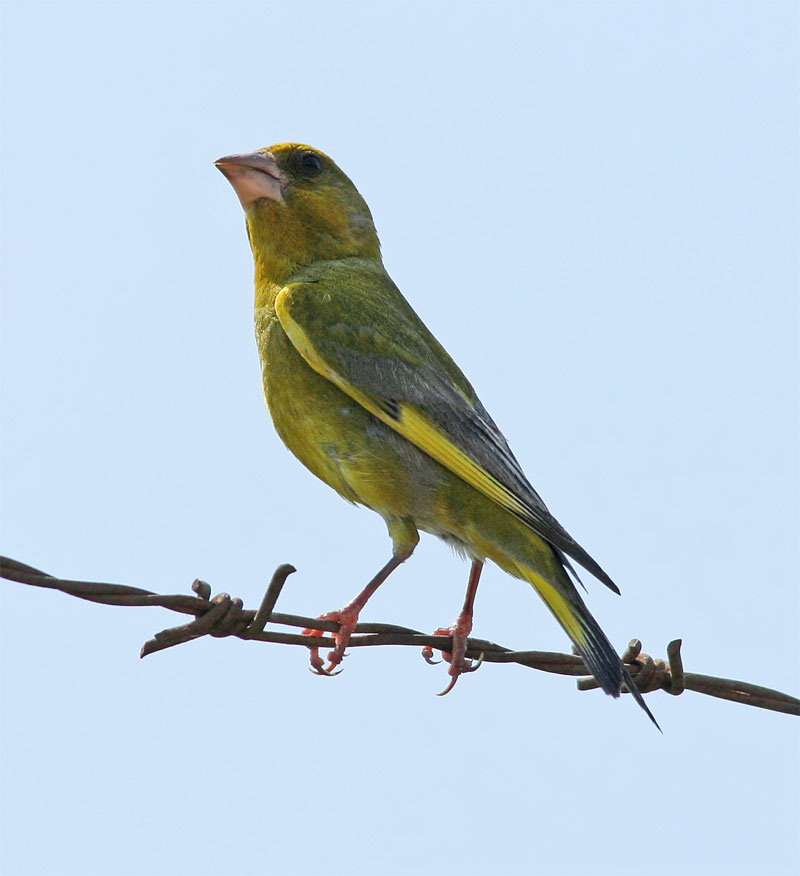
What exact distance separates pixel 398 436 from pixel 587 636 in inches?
50.3

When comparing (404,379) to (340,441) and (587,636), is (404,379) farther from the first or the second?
(587,636)

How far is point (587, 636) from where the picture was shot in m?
5.03

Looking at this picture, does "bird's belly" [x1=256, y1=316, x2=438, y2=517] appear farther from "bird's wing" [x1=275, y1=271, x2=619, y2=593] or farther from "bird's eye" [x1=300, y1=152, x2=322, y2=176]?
"bird's eye" [x1=300, y1=152, x2=322, y2=176]

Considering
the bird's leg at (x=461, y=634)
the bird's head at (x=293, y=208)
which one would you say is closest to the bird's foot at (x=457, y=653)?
the bird's leg at (x=461, y=634)

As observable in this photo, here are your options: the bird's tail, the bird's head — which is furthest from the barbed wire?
the bird's head

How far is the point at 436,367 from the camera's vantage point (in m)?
6.31

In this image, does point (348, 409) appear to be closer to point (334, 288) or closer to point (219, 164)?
point (334, 288)

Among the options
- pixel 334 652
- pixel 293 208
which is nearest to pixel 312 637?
pixel 334 652

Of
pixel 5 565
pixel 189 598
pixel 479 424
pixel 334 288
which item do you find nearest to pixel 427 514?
pixel 479 424

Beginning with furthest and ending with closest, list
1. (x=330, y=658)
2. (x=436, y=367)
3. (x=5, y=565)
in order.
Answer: (x=436, y=367)
(x=330, y=658)
(x=5, y=565)

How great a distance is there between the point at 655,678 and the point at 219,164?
351 centimetres

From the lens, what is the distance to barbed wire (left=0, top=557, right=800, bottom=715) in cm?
364

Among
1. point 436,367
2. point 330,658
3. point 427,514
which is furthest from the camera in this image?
point 436,367

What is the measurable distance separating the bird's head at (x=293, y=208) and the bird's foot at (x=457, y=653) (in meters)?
1.96
